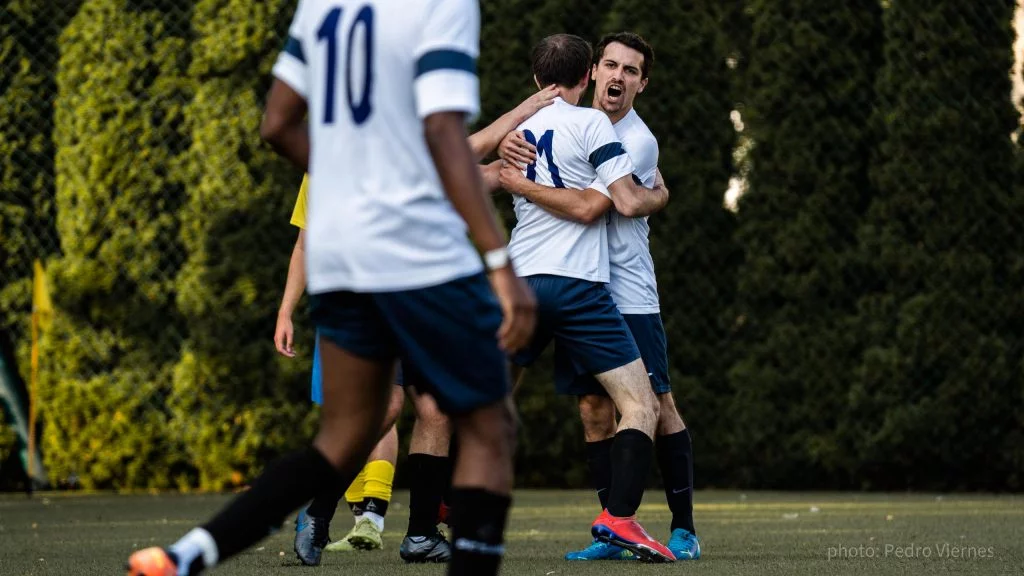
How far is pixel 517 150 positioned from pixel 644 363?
91cm

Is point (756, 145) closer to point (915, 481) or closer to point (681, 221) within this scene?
point (681, 221)

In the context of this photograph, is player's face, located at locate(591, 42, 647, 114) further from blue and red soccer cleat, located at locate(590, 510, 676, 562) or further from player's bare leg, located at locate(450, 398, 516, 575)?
player's bare leg, located at locate(450, 398, 516, 575)

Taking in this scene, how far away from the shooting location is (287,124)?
Answer: 11.3 feet

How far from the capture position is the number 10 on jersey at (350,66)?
310 cm

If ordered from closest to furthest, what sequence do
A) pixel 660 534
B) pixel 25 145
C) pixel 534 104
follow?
pixel 534 104
pixel 660 534
pixel 25 145

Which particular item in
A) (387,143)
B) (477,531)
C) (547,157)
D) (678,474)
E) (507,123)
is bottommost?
(678,474)

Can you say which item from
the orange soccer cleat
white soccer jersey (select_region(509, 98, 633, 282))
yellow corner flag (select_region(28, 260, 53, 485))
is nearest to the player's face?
white soccer jersey (select_region(509, 98, 633, 282))

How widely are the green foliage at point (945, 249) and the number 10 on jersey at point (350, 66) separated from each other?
7.08 m

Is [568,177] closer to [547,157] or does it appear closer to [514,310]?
[547,157]

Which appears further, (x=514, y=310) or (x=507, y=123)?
(x=507, y=123)

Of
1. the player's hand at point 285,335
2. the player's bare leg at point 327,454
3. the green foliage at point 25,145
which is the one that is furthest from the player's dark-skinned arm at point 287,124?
the green foliage at point 25,145

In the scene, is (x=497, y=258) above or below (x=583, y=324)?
above

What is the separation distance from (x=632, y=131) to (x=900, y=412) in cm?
442

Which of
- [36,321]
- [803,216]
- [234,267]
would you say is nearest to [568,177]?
[803,216]
